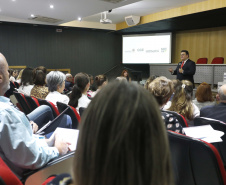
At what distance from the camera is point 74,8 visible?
22.2ft

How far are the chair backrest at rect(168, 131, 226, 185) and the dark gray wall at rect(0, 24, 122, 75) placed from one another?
9.49m

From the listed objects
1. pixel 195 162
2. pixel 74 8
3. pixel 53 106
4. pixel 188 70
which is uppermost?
pixel 74 8

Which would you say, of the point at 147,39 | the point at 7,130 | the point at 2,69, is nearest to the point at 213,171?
the point at 7,130

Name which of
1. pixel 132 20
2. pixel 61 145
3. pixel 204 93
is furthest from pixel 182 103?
pixel 132 20

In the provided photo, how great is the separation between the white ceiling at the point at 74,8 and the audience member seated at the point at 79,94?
12.3 ft

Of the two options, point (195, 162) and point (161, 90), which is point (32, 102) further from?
point (195, 162)

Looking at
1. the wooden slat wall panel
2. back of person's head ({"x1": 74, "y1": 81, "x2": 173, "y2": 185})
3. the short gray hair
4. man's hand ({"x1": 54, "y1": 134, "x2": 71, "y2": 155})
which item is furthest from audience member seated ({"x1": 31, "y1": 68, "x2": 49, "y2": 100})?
the wooden slat wall panel

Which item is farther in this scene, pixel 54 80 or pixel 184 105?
pixel 54 80

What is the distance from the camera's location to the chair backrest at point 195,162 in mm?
1203

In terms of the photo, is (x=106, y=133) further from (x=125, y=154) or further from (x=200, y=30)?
(x=200, y=30)

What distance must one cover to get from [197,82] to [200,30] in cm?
296

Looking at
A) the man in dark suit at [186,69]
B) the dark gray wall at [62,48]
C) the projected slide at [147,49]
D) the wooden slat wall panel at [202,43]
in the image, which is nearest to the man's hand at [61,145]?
the man in dark suit at [186,69]

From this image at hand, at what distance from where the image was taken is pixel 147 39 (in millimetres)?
10219

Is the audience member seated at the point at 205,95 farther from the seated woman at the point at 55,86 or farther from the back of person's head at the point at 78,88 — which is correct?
the seated woman at the point at 55,86
